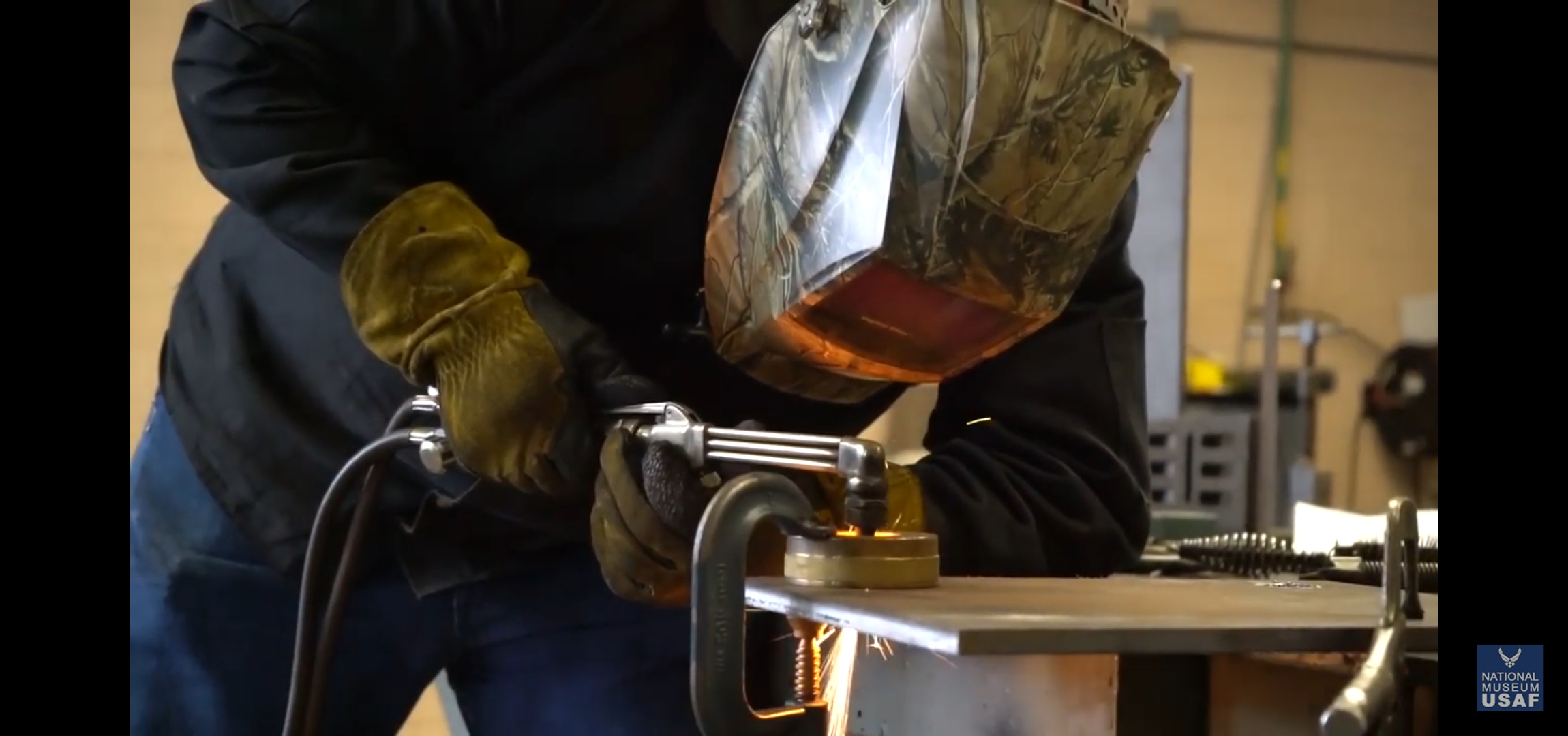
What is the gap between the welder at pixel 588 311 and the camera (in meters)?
0.75

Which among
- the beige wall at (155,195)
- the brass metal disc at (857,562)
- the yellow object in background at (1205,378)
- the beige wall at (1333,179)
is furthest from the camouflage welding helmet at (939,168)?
the beige wall at (1333,179)

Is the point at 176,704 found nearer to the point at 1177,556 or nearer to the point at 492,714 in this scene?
the point at 492,714

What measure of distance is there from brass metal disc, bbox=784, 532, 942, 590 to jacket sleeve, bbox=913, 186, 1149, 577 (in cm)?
28

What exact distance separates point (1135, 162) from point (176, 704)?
957 mm

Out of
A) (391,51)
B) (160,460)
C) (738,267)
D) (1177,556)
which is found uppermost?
(391,51)

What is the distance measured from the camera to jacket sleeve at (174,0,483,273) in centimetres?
105

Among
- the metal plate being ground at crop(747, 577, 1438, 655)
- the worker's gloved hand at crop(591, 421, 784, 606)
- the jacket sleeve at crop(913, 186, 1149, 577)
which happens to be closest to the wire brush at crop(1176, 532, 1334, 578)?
the jacket sleeve at crop(913, 186, 1149, 577)

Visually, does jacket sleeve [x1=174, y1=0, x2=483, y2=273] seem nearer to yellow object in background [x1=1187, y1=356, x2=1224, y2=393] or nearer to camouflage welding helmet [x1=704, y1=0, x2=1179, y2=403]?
camouflage welding helmet [x1=704, y1=0, x2=1179, y2=403]

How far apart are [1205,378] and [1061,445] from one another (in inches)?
98.5

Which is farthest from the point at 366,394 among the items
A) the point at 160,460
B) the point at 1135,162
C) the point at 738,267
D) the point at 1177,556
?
the point at 1177,556

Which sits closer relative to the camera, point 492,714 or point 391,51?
point 391,51

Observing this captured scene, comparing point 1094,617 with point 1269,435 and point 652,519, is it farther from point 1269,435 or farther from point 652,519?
point 1269,435

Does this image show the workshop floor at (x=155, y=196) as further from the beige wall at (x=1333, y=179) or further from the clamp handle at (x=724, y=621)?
the beige wall at (x=1333, y=179)
